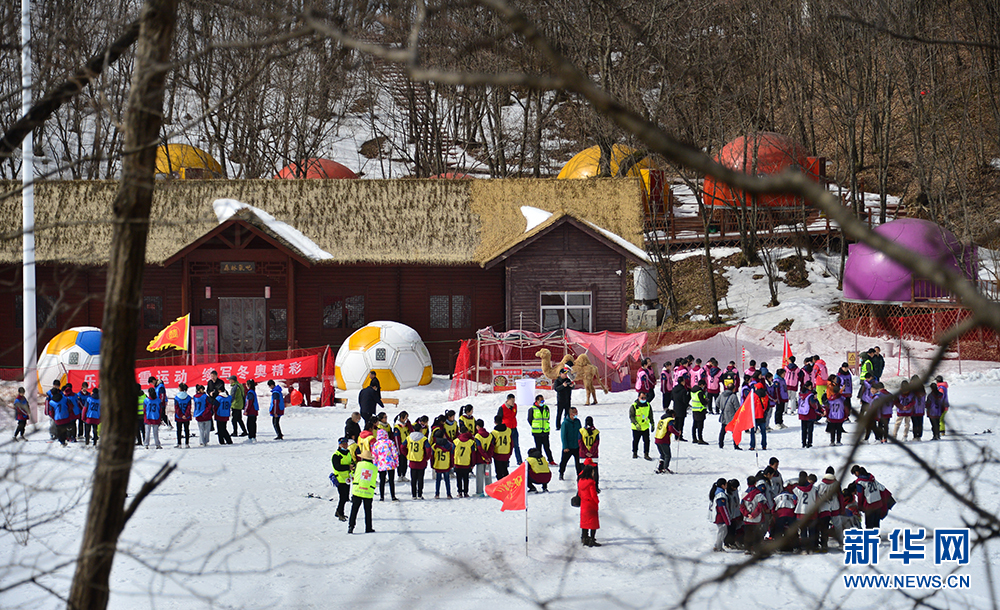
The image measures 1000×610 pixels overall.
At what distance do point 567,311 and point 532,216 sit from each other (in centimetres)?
414

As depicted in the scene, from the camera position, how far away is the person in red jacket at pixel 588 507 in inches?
482

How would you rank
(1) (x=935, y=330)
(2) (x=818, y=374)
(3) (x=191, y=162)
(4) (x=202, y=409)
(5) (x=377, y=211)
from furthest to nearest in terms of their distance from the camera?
(3) (x=191, y=162)
(5) (x=377, y=211)
(1) (x=935, y=330)
(2) (x=818, y=374)
(4) (x=202, y=409)

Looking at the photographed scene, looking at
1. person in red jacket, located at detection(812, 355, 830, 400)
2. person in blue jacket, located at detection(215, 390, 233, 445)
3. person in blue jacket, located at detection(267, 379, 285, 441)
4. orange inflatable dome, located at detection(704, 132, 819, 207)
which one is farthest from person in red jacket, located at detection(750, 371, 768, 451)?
orange inflatable dome, located at detection(704, 132, 819, 207)

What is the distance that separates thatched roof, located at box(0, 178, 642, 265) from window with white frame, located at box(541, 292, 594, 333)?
8.20 ft

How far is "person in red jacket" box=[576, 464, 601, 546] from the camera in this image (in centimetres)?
1224


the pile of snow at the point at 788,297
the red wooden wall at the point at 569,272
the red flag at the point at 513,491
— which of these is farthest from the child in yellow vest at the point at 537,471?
the pile of snow at the point at 788,297

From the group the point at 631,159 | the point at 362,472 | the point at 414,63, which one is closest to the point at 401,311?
the point at 631,159

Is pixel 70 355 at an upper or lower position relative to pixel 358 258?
lower

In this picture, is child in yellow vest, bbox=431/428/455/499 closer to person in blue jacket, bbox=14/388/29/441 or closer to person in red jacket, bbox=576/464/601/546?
person in red jacket, bbox=576/464/601/546

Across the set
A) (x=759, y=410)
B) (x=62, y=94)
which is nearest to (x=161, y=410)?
(x=759, y=410)

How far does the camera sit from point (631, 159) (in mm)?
37406

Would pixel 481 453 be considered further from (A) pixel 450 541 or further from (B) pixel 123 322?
(B) pixel 123 322

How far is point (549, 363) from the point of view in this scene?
23625 mm

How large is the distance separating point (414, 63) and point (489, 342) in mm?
22473
